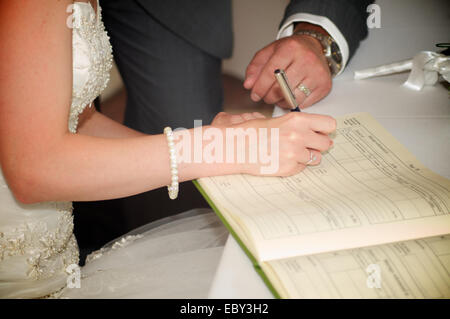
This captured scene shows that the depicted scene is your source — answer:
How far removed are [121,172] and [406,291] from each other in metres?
0.45

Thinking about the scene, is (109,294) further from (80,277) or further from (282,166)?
(282,166)

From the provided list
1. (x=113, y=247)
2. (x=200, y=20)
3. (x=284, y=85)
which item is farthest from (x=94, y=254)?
(x=200, y=20)

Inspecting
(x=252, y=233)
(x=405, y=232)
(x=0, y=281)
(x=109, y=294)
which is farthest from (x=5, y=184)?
(x=405, y=232)

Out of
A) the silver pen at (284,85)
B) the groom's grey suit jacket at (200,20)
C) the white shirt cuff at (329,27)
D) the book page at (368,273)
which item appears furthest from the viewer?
the groom's grey suit jacket at (200,20)

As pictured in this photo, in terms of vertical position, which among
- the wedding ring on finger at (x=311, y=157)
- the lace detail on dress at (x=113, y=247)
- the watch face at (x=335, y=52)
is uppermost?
the watch face at (x=335, y=52)

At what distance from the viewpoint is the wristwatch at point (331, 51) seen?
0.97 metres

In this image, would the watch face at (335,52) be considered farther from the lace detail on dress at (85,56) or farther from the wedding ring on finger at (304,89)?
the lace detail on dress at (85,56)

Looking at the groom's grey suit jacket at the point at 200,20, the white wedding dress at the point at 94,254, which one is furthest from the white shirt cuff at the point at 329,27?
the groom's grey suit jacket at the point at 200,20

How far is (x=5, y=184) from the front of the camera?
80 cm

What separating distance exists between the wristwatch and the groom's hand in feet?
0.14

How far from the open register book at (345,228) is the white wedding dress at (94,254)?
7.7 inches

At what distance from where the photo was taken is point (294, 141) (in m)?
0.68

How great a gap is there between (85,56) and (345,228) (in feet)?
1.79

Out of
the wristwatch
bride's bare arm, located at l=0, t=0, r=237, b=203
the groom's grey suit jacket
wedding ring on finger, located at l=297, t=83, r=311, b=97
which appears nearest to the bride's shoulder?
bride's bare arm, located at l=0, t=0, r=237, b=203
